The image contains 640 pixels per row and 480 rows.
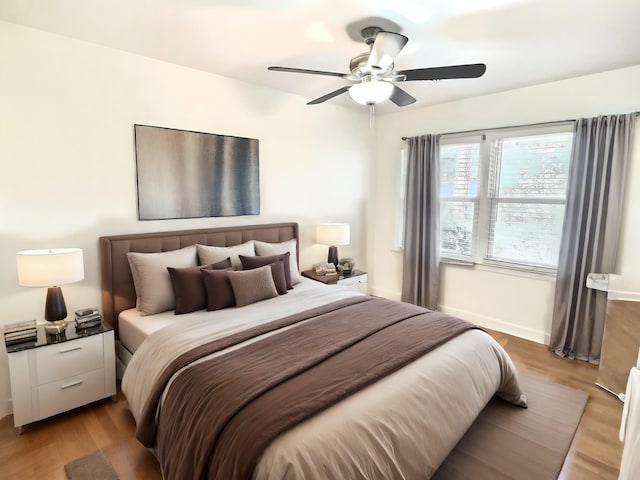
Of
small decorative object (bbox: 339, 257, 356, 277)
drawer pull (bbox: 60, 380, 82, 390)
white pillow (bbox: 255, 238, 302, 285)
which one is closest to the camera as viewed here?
drawer pull (bbox: 60, 380, 82, 390)

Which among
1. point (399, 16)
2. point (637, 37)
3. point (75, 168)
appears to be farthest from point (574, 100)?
point (75, 168)

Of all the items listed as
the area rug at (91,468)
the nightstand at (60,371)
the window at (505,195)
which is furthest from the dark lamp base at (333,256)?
the area rug at (91,468)

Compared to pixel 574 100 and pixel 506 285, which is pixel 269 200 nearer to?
pixel 506 285

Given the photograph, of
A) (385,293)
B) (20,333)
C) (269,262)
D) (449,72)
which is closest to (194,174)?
(269,262)

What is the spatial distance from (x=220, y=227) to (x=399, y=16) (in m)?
2.31

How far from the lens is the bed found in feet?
4.54

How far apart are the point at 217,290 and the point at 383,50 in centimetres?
203

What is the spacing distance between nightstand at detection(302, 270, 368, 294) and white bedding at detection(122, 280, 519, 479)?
1235 mm

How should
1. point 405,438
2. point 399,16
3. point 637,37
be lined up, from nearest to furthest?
point 405,438 → point 399,16 → point 637,37

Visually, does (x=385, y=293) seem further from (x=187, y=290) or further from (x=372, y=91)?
(x=372, y=91)

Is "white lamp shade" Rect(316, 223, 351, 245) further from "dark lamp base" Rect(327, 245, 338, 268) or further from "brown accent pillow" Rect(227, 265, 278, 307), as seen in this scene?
"brown accent pillow" Rect(227, 265, 278, 307)

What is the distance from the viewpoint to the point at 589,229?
3170 millimetres

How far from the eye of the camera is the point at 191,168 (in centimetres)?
318

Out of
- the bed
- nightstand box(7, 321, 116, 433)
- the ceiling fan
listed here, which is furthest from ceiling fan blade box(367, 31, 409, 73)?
nightstand box(7, 321, 116, 433)
